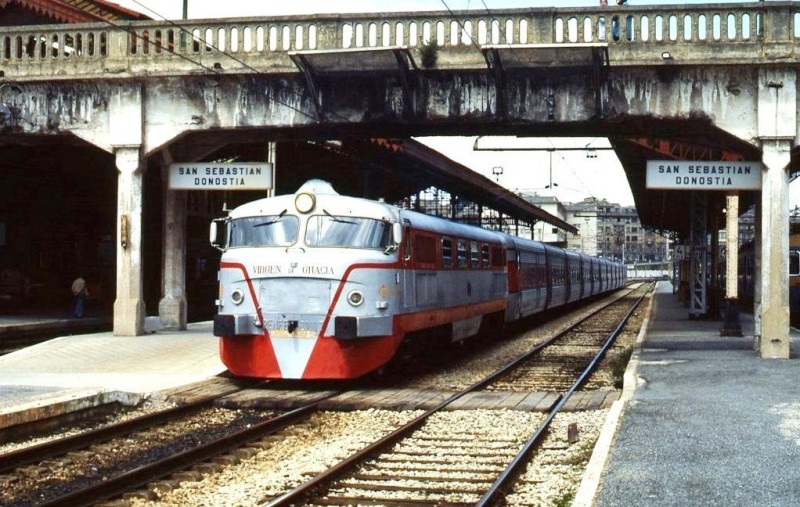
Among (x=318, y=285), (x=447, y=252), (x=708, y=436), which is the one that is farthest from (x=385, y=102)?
(x=708, y=436)

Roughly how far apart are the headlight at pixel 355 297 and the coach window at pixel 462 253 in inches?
191

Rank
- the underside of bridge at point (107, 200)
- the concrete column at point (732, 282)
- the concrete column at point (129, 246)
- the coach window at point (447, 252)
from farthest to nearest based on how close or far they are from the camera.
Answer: the underside of bridge at point (107, 200) < the concrete column at point (732, 282) < the concrete column at point (129, 246) < the coach window at point (447, 252)

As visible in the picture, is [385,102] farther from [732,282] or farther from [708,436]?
[732,282]

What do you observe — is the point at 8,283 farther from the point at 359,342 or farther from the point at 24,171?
the point at 359,342

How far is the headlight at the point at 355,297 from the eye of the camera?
12867mm

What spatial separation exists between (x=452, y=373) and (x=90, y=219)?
947 inches

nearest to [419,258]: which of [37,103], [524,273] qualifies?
[37,103]

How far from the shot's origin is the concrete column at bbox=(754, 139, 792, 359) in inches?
650

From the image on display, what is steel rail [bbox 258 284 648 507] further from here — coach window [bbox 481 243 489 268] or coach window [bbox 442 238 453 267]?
coach window [bbox 481 243 489 268]

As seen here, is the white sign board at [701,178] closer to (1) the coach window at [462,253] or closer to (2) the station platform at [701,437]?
(2) the station platform at [701,437]

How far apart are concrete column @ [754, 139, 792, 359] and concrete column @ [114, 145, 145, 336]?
38.0ft

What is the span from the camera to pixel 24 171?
1244 inches

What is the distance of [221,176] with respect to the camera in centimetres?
1911

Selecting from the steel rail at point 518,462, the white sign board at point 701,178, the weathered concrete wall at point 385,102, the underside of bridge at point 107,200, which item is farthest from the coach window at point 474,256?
the underside of bridge at point 107,200
